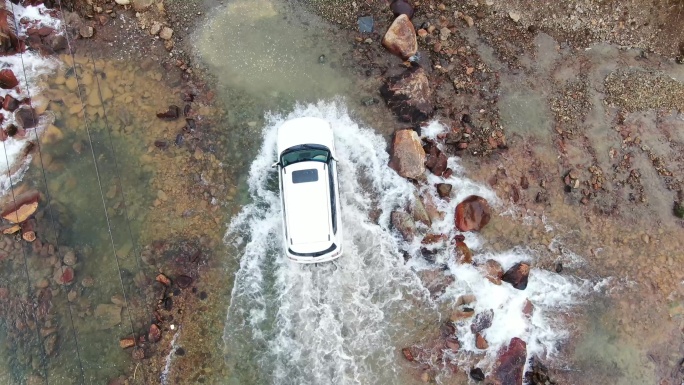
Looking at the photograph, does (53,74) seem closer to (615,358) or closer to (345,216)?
(345,216)

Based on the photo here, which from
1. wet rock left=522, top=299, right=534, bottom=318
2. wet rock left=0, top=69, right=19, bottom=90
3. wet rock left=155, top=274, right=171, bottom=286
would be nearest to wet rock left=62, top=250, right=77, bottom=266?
wet rock left=155, top=274, right=171, bottom=286

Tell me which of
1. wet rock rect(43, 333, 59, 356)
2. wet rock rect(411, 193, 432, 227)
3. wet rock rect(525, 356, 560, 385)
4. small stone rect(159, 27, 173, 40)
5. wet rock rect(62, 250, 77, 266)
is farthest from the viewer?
small stone rect(159, 27, 173, 40)

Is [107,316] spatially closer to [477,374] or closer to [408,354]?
[408,354]

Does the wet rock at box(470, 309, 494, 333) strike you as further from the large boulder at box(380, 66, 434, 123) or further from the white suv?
the large boulder at box(380, 66, 434, 123)

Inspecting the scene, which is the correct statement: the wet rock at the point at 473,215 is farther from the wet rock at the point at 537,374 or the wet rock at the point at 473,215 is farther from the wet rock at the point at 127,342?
the wet rock at the point at 127,342

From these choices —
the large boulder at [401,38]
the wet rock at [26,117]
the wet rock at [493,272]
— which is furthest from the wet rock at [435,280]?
the wet rock at [26,117]

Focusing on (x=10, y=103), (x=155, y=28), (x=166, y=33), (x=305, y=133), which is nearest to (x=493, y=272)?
(x=305, y=133)
